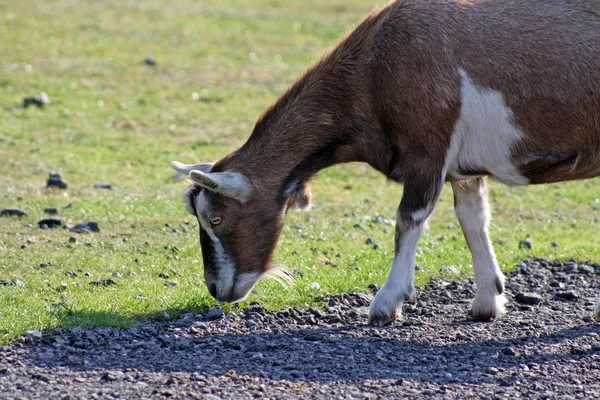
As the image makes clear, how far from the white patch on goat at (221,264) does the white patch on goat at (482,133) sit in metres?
2.04

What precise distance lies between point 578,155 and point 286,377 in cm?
327

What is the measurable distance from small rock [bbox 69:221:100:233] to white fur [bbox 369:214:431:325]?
14.0 ft

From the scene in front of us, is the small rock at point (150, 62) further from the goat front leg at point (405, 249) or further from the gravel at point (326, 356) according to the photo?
the goat front leg at point (405, 249)

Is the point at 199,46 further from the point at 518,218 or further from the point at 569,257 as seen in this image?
the point at 569,257

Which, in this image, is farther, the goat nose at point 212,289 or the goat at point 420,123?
the goat nose at point 212,289

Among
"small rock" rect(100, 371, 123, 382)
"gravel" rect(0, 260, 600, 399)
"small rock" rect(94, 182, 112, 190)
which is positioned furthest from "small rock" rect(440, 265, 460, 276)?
"small rock" rect(94, 182, 112, 190)

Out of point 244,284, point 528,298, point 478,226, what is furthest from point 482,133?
point 244,284

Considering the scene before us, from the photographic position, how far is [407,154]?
8445 mm

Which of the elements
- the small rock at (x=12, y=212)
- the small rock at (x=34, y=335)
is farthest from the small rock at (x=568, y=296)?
the small rock at (x=12, y=212)

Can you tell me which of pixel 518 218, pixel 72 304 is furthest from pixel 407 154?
pixel 518 218

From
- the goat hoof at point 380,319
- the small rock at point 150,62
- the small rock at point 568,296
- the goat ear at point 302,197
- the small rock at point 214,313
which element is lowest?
the small rock at point 214,313

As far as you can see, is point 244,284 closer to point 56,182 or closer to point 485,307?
Answer: point 485,307

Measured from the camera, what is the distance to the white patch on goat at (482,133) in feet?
27.6

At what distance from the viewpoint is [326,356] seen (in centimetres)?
764
